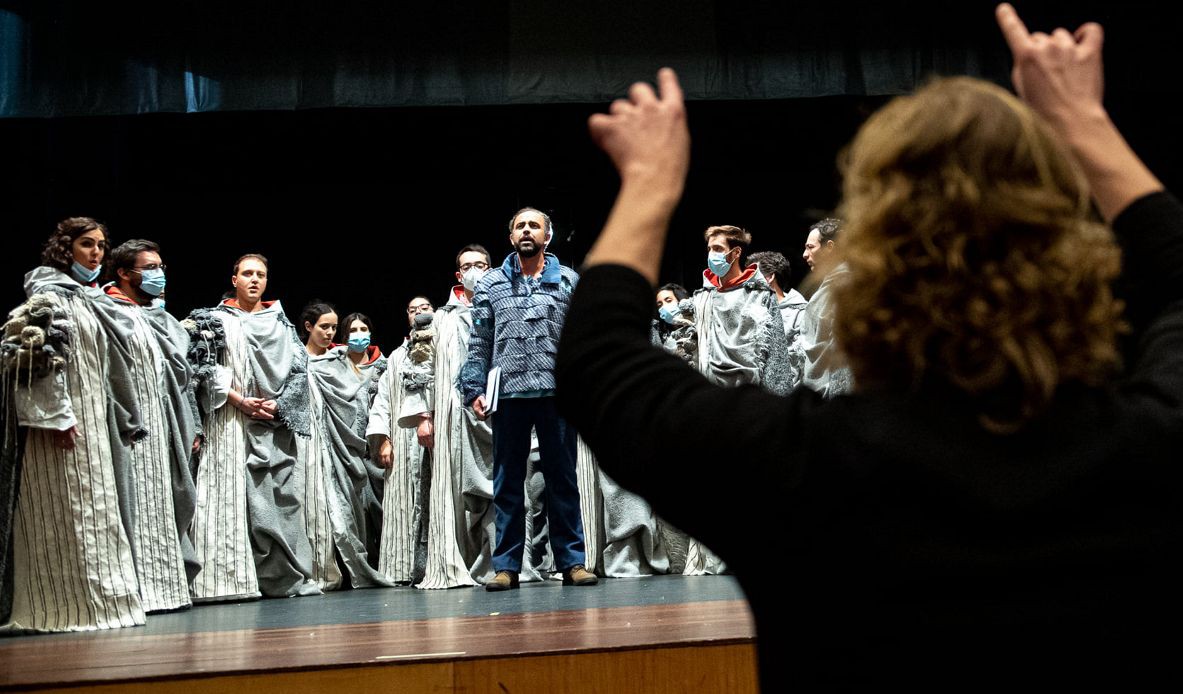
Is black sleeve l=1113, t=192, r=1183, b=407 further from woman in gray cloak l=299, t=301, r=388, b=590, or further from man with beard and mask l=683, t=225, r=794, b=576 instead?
woman in gray cloak l=299, t=301, r=388, b=590

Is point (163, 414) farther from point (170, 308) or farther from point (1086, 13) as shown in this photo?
point (1086, 13)

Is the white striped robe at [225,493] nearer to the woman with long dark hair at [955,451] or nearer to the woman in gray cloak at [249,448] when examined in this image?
the woman in gray cloak at [249,448]

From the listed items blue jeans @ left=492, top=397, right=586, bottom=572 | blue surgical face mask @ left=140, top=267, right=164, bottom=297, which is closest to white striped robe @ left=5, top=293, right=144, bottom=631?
blue surgical face mask @ left=140, top=267, right=164, bottom=297

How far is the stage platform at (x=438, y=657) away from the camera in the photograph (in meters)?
2.00

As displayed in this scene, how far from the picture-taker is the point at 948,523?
0.68 meters

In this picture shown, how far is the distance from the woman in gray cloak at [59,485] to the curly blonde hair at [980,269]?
402cm

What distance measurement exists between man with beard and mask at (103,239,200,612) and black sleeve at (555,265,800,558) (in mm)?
4213

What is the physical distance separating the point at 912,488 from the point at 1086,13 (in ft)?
24.1

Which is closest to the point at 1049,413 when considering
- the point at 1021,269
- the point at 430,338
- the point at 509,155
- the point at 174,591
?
the point at 1021,269

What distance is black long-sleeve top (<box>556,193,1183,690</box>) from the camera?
2.21ft

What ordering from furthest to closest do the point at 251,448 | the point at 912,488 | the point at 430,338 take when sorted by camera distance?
the point at 430,338
the point at 251,448
the point at 912,488

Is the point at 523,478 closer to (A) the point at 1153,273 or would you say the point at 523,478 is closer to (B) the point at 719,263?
(B) the point at 719,263

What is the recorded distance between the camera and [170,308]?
9.66 meters

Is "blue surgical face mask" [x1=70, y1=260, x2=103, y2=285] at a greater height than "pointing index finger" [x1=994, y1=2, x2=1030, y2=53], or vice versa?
"blue surgical face mask" [x1=70, y1=260, x2=103, y2=285]
